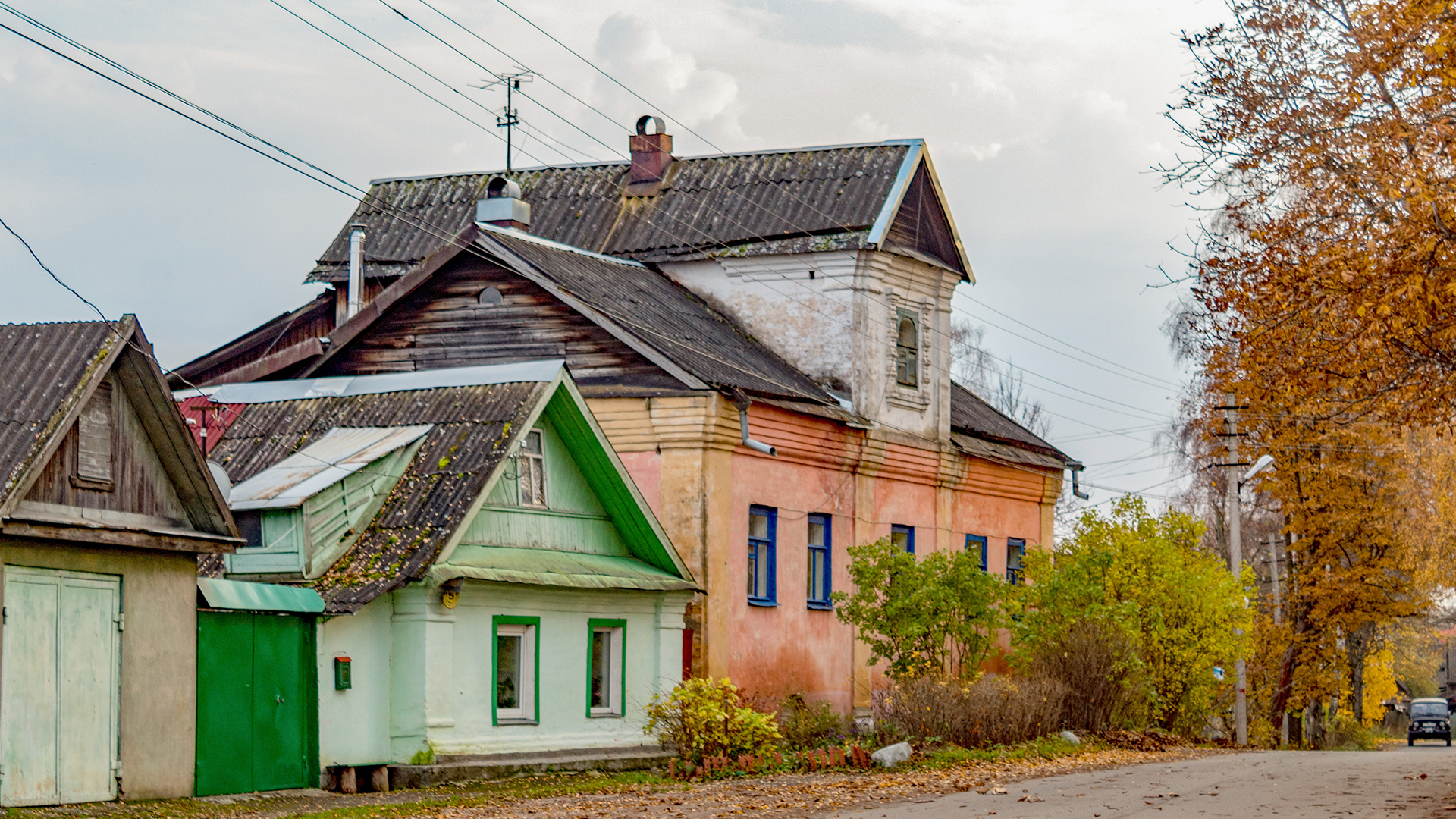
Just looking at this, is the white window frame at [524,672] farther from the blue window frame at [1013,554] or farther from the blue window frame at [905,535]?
the blue window frame at [1013,554]

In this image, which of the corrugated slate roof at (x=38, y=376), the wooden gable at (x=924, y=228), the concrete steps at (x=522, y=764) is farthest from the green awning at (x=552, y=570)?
the wooden gable at (x=924, y=228)

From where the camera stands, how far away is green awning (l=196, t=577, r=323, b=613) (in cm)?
1731

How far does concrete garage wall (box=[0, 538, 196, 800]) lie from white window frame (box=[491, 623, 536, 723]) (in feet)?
15.9

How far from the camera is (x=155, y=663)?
16.3 m

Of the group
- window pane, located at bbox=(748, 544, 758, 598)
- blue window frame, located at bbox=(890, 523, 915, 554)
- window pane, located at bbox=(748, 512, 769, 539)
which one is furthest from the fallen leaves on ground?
blue window frame, located at bbox=(890, 523, 915, 554)

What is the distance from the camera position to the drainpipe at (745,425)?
2581cm

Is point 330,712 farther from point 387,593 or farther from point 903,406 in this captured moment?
point 903,406

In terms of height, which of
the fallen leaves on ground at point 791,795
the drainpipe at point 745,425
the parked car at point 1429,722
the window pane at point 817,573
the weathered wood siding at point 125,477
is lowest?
the parked car at point 1429,722

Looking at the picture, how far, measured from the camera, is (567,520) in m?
22.5

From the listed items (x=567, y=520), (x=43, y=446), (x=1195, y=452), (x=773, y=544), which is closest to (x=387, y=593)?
(x=567, y=520)

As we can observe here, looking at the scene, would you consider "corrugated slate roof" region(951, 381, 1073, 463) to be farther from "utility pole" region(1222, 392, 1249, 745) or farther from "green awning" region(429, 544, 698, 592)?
"green awning" region(429, 544, 698, 592)

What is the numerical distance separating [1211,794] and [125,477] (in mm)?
10943

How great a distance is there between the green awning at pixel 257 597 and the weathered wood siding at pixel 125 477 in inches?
35.4

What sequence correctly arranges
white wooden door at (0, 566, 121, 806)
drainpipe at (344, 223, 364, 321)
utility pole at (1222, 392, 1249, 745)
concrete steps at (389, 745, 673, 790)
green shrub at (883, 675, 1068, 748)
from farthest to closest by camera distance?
utility pole at (1222, 392, 1249, 745) → drainpipe at (344, 223, 364, 321) → green shrub at (883, 675, 1068, 748) → concrete steps at (389, 745, 673, 790) → white wooden door at (0, 566, 121, 806)
